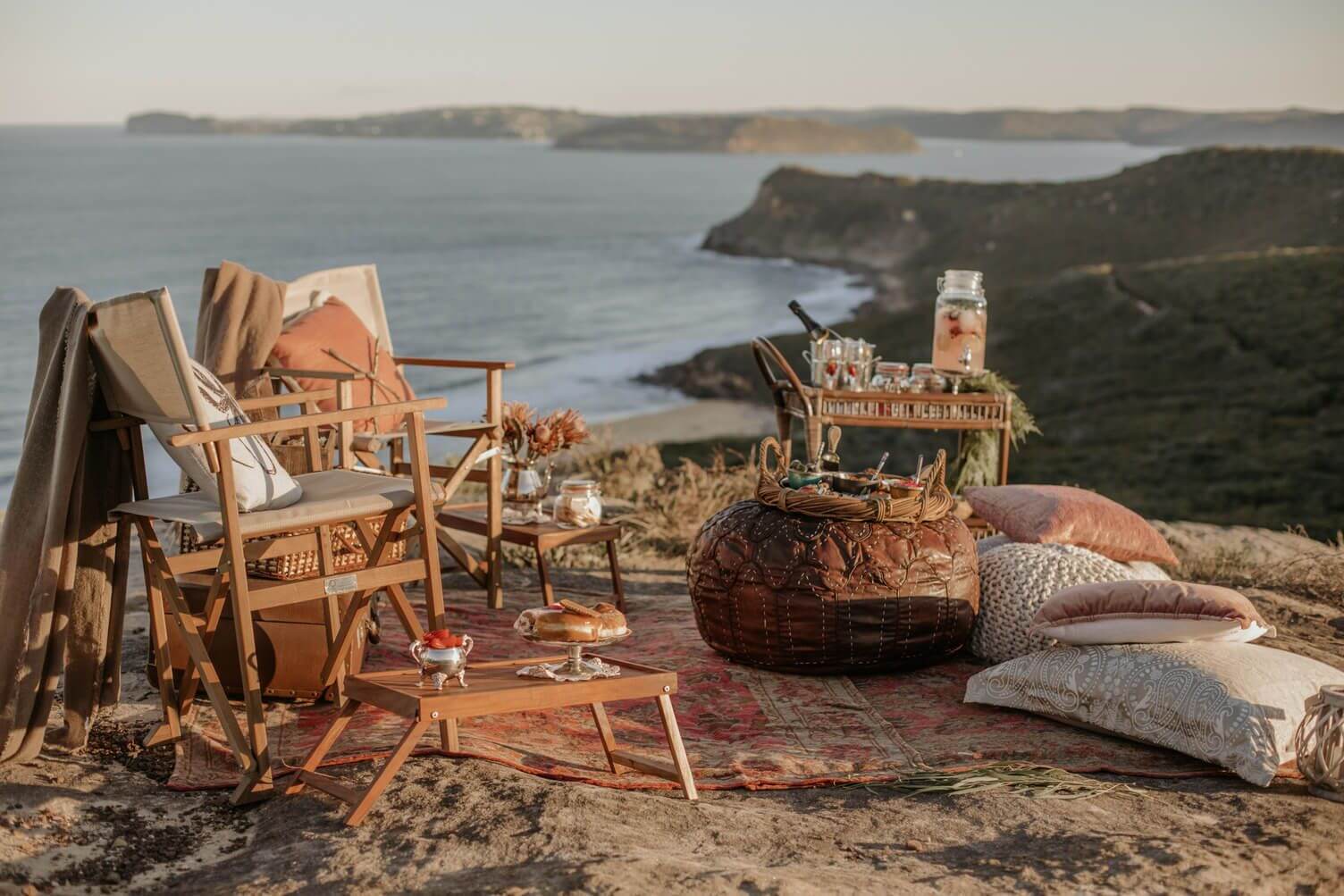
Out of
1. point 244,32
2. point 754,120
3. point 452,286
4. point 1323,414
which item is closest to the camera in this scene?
point 1323,414

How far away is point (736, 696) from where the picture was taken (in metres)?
4.20

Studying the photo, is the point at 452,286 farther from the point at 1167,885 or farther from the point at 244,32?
the point at 1167,885

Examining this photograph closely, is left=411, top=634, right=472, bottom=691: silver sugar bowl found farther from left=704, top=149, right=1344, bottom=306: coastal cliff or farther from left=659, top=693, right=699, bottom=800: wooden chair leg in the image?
left=704, top=149, right=1344, bottom=306: coastal cliff

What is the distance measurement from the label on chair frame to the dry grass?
11.6 ft

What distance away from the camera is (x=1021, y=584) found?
4535mm

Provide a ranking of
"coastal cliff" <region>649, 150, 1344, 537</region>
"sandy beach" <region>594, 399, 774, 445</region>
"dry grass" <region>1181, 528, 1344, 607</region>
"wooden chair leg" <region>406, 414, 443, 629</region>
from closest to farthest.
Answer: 1. "wooden chair leg" <region>406, 414, 443, 629</region>
2. "dry grass" <region>1181, 528, 1344, 607</region>
3. "coastal cliff" <region>649, 150, 1344, 537</region>
4. "sandy beach" <region>594, 399, 774, 445</region>

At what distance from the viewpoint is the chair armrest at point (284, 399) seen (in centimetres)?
425

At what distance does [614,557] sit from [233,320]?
1.56 meters

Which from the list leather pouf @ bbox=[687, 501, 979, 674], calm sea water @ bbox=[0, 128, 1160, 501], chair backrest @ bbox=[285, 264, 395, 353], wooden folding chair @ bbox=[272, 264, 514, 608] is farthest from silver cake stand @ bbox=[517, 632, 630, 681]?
calm sea water @ bbox=[0, 128, 1160, 501]

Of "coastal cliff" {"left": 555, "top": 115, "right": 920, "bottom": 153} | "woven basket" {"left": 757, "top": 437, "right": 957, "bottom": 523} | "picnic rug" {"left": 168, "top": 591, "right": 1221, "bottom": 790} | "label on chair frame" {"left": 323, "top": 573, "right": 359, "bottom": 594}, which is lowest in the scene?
"picnic rug" {"left": 168, "top": 591, "right": 1221, "bottom": 790}

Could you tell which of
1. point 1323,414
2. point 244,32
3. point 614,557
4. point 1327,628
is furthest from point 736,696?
point 244,32

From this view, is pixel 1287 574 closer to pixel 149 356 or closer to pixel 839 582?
pixel 839 582

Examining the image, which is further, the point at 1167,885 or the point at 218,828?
the point at 218,828

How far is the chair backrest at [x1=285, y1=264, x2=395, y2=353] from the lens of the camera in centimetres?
588
